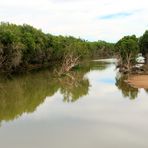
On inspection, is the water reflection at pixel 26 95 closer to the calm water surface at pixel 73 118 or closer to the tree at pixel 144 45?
the calm water surface at pixel 73 118

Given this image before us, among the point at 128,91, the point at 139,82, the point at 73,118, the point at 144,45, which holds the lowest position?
the point at 139,82

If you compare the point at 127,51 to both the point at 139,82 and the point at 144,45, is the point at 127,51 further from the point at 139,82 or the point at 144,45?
the point at 139,82

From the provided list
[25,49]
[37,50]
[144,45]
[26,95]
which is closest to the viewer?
[26,95]

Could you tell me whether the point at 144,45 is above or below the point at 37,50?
above

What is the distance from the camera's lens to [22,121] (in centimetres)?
2459

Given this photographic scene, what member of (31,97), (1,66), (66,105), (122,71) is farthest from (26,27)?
(66,105)

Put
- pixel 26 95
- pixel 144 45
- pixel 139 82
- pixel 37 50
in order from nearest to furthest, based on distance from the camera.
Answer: pixel 26 95 → pixel 139 82 → pixel 144 45 → pixel 37 50

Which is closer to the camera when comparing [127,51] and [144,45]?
[127,51]

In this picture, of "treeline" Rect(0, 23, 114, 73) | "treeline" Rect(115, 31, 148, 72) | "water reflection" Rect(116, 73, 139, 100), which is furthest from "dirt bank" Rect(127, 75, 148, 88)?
"treeline" Rect(0, 23, 114, 73)

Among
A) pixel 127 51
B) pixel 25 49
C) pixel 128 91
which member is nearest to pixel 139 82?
pixel 128 91

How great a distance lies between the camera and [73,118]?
1010 inches

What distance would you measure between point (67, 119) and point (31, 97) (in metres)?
11.2

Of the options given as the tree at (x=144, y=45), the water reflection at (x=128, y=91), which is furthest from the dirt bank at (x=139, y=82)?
the tree at (x=144, y=45)

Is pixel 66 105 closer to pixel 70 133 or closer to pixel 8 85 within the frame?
pixel 70 133
